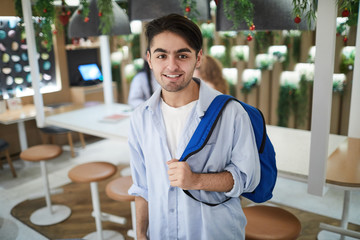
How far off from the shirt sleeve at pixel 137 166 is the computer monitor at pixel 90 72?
5.29 metres

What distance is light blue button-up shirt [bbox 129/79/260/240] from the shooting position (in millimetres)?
1373

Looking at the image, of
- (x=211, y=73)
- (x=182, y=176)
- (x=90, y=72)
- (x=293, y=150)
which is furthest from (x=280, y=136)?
(x=90, y=72)

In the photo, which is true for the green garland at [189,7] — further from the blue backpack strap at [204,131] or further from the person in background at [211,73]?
the blue backpack strap at [204,131]

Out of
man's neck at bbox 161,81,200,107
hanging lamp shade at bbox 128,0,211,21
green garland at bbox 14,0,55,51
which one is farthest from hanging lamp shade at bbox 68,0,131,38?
man's neck at bbox 161,81,200,107

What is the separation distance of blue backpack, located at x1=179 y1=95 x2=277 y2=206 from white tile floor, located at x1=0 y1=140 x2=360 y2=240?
1.41 metres

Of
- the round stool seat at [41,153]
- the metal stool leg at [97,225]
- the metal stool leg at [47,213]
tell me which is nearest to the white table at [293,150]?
the metal stool leg at [97,225]

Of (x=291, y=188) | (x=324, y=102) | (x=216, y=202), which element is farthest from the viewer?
(x=291, y=188)

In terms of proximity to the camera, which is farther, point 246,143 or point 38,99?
point 38,99

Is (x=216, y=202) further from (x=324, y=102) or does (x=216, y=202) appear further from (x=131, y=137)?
(x=324, y=102)

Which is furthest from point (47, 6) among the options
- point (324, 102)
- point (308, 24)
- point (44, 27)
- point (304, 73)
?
point (304, 73)

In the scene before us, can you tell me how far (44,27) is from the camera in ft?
11.3

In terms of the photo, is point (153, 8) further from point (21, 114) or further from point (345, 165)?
point (21, 114)

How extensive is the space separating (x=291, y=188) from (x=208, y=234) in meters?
3.11

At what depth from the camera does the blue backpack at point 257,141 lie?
4.52 feet
